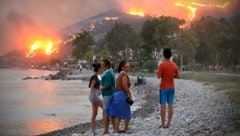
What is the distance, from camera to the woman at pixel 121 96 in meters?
10.1

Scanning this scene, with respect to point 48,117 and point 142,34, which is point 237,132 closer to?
point 48,117

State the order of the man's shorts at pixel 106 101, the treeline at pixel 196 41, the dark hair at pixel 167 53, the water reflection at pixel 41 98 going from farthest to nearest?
the treeline at pixel 196 41 → the water reflection at pixel 41 98 → the man's shorts at pixel 106 101 → the dark hair at pixel 167 53

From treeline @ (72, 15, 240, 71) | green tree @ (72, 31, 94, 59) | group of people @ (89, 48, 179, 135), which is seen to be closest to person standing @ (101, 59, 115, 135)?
group of people @ (89, 48, 179, 135)

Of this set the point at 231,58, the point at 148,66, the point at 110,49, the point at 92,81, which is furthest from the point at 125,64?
the point at 110,49

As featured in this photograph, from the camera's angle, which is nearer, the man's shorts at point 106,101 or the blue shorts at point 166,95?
the blue shorts at point 166,95

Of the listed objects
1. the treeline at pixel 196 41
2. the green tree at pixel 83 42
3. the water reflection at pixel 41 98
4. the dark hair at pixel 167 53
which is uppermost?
the green tree at pixel 83 42

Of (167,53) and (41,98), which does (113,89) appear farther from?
(41,98)

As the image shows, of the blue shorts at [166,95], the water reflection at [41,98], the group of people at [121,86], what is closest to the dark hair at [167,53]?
the group of people at [121,86]

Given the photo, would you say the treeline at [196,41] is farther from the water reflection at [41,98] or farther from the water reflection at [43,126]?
the water reflection at [43,126]

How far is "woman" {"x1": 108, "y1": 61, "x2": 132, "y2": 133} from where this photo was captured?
33.3ft

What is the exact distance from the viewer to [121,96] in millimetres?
10266

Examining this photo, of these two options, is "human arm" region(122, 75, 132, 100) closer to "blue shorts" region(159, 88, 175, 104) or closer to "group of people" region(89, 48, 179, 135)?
"group of people" region(89, 48, 179, 135)

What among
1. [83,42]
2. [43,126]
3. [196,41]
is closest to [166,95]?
[43,126]

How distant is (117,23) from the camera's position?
103312 mm
